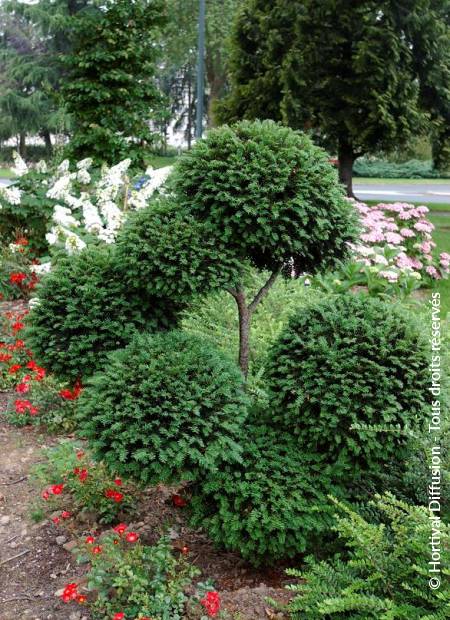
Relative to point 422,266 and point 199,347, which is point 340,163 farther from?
point 199,347

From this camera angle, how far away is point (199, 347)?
2627 millimetres

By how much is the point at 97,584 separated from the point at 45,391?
219 centimetres

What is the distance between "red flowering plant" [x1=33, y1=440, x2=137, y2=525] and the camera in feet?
9.93

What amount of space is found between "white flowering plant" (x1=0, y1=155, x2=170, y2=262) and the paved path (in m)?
12.6

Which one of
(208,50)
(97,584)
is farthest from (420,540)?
(208,50)

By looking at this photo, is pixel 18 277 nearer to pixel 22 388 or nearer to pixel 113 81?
pixel 22 388

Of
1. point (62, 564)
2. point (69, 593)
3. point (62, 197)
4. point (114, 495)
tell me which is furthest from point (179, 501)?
point (62, 197)

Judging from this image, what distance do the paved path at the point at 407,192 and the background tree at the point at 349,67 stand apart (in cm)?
591

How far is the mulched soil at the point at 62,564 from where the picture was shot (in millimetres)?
2441

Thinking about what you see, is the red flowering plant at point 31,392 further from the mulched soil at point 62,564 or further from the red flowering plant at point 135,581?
the red flowering plant at point 135,581

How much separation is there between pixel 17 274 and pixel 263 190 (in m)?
4.18

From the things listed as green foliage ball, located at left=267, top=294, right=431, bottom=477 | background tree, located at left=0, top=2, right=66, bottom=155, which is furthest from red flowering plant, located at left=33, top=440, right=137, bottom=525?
background tree, located at left=0, top=2, right=66, bottom=155

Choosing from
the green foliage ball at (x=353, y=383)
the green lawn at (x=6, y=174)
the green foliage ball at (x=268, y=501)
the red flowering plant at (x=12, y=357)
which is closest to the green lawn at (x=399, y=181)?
the green lawn at (x=6, y=174)

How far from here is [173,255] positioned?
2502mm
